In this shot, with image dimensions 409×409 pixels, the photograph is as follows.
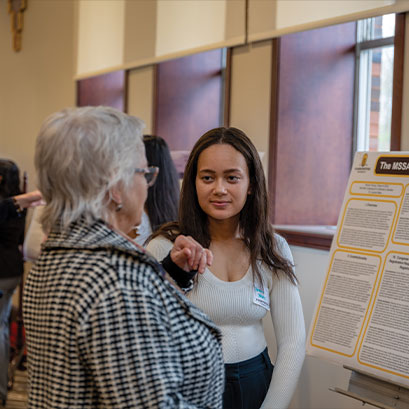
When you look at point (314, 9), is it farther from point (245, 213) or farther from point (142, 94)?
point (142, 94)

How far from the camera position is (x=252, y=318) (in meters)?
2.04

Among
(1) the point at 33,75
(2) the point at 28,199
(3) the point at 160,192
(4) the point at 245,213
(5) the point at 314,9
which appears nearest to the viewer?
(4) the point at 245,213

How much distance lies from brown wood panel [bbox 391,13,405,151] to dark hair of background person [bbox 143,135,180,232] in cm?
108

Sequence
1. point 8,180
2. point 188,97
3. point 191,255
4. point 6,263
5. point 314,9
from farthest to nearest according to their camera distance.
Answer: point 188,97 → point 8,180 → point 6,263 → point 314,9 → point 191,255

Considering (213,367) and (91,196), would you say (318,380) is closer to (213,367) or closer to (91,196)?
(213,367)

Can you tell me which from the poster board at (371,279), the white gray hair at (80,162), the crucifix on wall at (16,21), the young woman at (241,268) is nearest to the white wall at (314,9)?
the poster board at (371,279)

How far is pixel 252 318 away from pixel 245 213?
1.31 feet

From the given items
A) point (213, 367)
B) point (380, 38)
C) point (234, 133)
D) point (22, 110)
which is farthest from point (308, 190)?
point (22, 110)

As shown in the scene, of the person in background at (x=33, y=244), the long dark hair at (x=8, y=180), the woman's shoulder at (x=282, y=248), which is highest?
the long dark hair at (x=8, y=180)

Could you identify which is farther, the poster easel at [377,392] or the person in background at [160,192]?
the person in background at [160,192]

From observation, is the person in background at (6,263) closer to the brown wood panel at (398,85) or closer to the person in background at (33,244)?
the person in background at (33,244)

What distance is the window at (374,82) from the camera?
137 inches

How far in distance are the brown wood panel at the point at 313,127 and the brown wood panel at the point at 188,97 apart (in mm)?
1268

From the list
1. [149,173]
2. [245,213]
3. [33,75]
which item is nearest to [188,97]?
[33,75]
